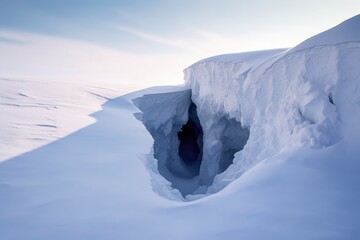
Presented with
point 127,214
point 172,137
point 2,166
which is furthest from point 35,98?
point 172,137

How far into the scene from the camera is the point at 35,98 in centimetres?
508

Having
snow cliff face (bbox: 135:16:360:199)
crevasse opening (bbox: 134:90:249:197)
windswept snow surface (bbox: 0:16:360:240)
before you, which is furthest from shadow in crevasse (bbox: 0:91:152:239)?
crevasse opening (bbox: 134:90:249:197)

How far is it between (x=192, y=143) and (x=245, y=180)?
1016cm

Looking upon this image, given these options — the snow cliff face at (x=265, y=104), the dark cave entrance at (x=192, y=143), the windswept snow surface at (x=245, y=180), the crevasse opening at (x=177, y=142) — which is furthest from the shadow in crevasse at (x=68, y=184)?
the dark cave entrance at (x=192, y=143)

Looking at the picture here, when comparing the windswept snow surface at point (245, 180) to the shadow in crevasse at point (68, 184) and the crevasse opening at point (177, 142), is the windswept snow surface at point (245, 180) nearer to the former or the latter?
the shadow in crevasse at point (68, 184)

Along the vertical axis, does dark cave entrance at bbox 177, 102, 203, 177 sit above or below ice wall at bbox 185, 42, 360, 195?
below

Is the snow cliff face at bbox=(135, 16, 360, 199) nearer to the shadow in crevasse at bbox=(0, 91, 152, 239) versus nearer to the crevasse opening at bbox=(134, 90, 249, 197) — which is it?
the crevasse opening at bbox=(134, 90, 249, 197)

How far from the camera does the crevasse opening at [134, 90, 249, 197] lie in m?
8.50

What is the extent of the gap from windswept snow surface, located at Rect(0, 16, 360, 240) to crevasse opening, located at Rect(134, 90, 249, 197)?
401cm

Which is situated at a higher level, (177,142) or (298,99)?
(298,99)

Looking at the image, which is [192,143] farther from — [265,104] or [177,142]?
[265,104]

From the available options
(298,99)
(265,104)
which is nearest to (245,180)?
(298,99)

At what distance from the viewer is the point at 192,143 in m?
12.2

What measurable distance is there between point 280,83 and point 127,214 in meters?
3.53
